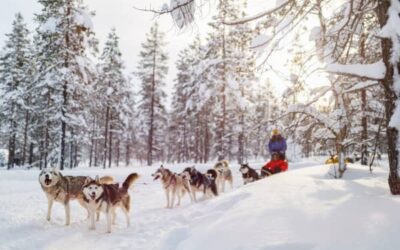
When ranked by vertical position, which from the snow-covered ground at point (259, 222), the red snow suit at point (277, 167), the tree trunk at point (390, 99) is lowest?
the snow-covered ground at point (259, 222)

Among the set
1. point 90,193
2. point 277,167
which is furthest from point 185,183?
point 90,193

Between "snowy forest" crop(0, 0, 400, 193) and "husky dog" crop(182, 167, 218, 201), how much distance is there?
2.33 meters

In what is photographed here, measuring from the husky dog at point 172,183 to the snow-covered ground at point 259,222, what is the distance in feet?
1.65

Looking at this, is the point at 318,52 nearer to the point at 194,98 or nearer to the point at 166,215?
the point at 166,215

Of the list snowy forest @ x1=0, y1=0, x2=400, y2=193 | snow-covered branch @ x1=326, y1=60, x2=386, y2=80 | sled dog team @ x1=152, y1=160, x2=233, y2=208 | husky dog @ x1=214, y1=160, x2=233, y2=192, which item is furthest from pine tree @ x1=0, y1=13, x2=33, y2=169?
snow-covered branch @ x1=326, y1=60, x2=386, y2=80

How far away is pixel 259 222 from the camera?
564 cm

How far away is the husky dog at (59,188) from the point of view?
29.8 feet

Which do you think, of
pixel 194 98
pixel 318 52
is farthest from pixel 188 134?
pixel 318 52

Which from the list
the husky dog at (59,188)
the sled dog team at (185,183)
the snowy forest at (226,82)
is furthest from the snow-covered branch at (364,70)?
the sled dog team at (185,183)

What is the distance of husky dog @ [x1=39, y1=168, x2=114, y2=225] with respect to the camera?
907cm

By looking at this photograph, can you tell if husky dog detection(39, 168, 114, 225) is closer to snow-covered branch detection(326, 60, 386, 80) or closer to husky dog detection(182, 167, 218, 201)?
husky dog detection(182, 167, 218, 201)

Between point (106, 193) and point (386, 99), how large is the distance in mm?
5985

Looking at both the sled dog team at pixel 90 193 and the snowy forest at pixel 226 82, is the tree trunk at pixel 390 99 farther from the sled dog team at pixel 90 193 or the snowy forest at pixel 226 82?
the sled dog team at pixel 90 193

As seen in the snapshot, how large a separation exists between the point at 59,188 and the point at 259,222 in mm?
5509
